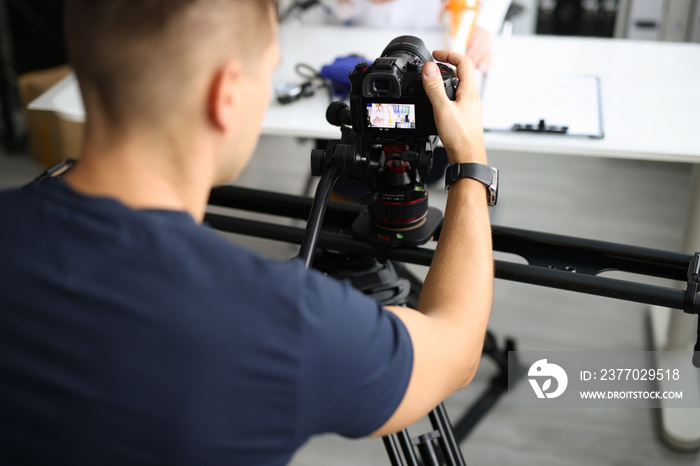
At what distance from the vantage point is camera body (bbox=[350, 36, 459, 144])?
94 cm

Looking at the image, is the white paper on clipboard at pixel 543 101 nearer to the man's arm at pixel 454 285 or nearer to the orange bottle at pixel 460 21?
the orange bottle at pixel 460 21

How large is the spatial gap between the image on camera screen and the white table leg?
1071mm

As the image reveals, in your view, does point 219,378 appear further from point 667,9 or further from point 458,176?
point 667,9

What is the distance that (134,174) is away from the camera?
2.04 feet

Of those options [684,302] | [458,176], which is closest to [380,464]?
[684,302]

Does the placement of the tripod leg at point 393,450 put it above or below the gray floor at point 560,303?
above

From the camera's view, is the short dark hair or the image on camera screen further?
the image on camera screen

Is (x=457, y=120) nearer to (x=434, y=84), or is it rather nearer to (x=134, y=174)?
(x=434, y=84)

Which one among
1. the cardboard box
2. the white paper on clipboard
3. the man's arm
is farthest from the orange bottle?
the cardboard box

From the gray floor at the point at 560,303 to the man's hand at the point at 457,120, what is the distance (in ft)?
3.32

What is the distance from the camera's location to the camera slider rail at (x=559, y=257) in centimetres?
106

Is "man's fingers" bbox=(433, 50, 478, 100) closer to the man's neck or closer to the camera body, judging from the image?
the camera body

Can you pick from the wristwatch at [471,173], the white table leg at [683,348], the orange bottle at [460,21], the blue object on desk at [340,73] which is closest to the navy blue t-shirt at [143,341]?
the wristwatch at [471,173]

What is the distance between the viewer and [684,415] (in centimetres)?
171
